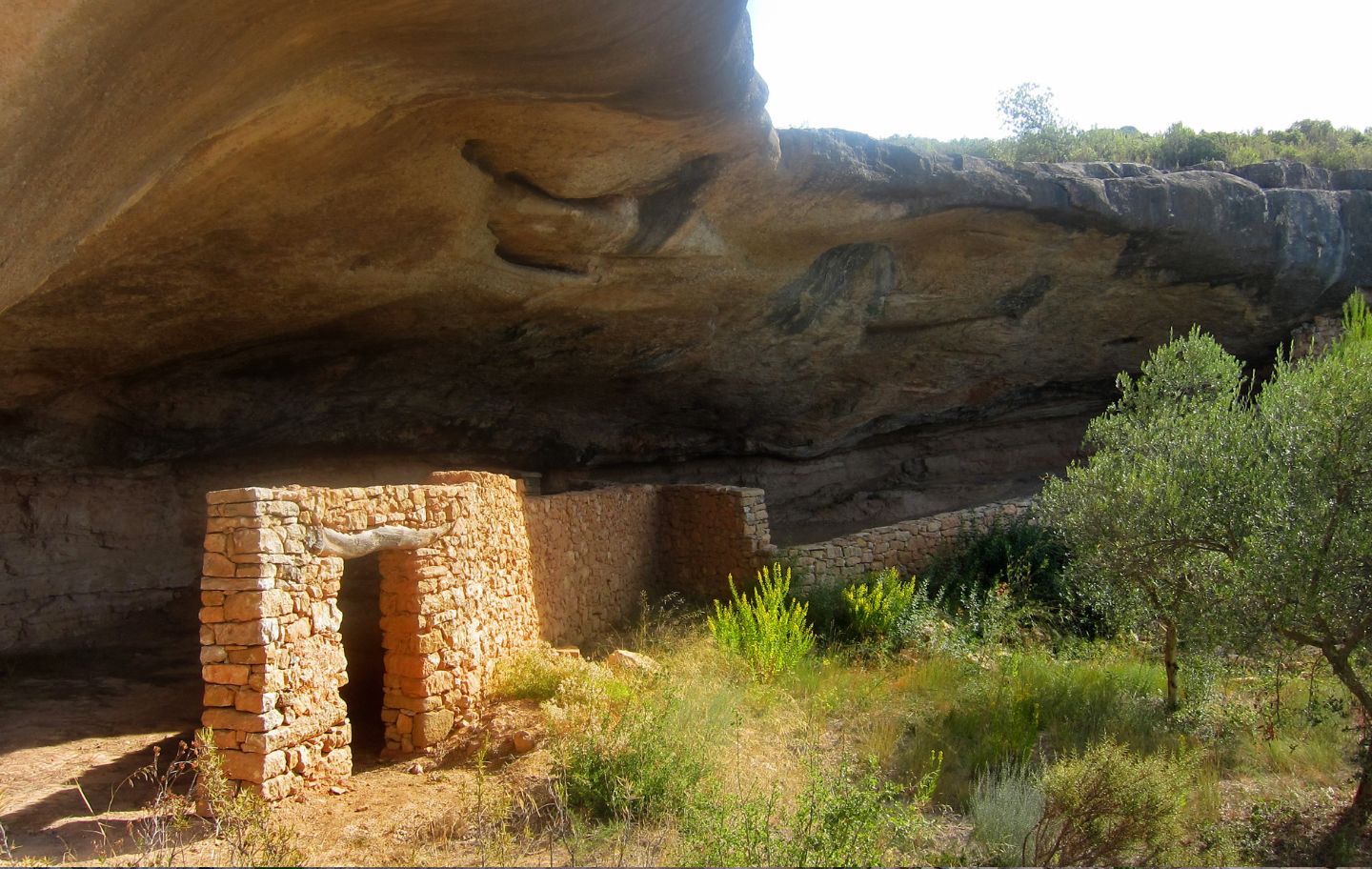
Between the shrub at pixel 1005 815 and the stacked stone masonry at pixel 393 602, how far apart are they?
341cm

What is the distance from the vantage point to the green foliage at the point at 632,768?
5375 mm

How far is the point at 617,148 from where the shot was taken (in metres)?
7.93

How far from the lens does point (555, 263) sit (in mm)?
9453

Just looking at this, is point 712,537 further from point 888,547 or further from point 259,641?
point 259,641

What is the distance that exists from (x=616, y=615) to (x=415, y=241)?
165 inches

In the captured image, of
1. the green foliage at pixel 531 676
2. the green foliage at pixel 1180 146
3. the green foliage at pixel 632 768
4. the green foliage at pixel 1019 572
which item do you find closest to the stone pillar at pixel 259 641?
the green foliage at pixel 632 768

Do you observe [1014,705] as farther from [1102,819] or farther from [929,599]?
[929,599]

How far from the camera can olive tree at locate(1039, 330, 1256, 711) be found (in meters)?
6.62

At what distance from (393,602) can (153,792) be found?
175 cm

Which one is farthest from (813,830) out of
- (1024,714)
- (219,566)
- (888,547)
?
(888,547)

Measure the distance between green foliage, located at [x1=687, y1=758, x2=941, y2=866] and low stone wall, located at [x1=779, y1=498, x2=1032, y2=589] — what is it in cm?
537

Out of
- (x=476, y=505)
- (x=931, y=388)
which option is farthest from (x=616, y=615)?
(x=931, y=388)

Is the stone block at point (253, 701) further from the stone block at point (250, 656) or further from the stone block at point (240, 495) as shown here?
the stone block at point (240, 495)

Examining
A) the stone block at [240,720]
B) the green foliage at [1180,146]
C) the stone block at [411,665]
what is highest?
→ the green foliage at [1180,146]
